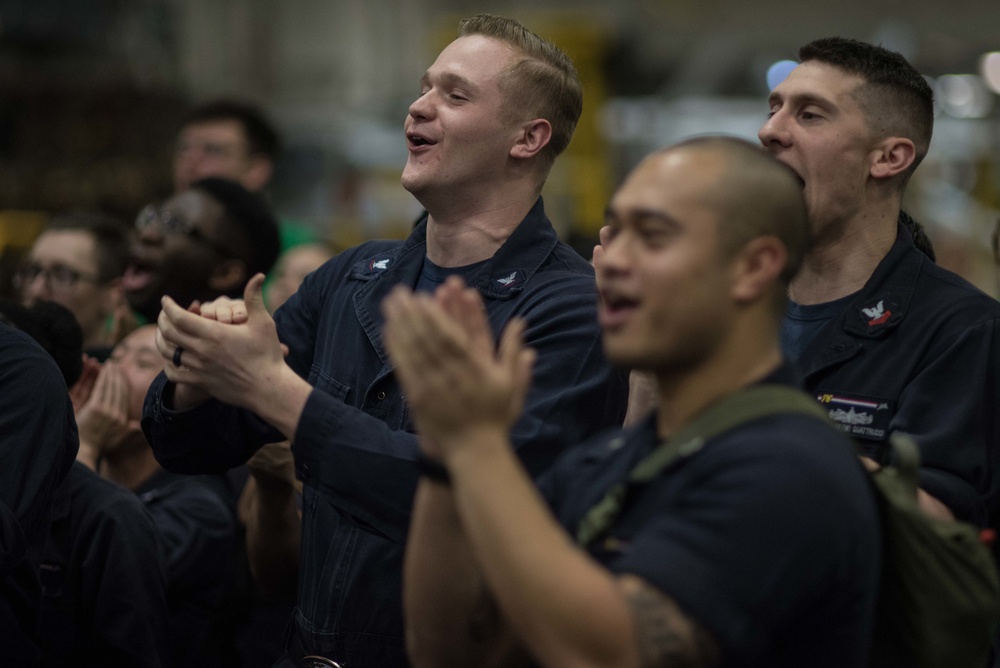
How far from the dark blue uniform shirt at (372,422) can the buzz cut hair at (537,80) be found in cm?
24

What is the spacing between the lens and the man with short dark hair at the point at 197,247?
486 centimetres

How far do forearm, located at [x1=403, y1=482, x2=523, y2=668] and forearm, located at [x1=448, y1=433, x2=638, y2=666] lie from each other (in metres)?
0.23

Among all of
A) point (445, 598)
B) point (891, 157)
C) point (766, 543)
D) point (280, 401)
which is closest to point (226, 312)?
point (280, 401)

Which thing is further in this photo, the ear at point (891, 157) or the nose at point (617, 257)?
the ear at point (891, 157)

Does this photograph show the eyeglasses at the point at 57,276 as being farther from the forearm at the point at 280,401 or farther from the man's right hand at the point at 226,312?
the forearm at the point at 280,401

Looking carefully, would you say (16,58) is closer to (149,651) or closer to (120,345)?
(120,345)

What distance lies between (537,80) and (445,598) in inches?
61.1

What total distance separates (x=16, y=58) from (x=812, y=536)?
1800cm

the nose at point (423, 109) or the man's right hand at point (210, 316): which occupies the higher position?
the nose at point (423, 109)

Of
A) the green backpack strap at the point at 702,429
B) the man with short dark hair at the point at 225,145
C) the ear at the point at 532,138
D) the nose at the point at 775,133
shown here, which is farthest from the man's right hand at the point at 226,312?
the man with short dark hair at the point at 225,145

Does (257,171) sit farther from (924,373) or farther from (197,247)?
(924,373)

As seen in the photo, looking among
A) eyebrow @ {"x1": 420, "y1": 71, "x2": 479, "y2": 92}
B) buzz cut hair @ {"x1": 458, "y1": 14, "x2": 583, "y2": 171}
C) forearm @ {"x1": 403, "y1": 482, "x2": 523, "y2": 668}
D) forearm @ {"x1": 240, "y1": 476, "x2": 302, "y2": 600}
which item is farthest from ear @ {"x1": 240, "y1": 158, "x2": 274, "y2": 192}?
forearm @ {"x1": 403, "y1": 482, "x2": 523, "y2": 668}

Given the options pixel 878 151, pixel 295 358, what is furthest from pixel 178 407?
pixel 878 151

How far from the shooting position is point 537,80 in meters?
3.35
